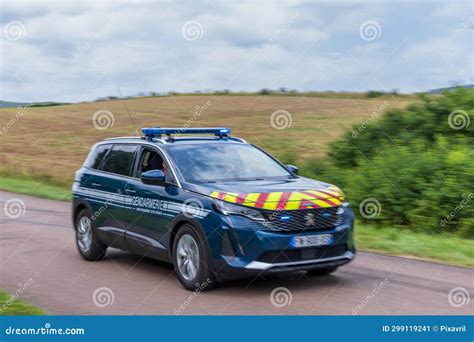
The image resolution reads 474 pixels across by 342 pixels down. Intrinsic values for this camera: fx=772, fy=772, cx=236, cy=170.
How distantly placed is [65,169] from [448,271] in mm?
20290

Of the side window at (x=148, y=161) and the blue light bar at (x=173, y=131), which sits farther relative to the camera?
the blue light bar at (x=173, y=131)

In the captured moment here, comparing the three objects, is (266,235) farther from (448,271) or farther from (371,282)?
(448,271)

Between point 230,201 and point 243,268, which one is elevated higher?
point 230,201

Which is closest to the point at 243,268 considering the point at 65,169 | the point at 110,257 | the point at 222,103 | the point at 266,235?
the point at 266,235

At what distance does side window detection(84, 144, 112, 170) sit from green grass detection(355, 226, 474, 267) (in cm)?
419

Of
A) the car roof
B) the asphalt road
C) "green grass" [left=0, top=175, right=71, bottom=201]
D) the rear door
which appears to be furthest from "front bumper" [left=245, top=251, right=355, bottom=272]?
"green grass" [left=0, top=175, right=71, bottom=201]

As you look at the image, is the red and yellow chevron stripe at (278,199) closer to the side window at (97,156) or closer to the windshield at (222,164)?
the windshield at (222,164)

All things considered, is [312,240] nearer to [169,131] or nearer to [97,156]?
[169,131]

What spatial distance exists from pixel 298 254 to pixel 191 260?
125 cm

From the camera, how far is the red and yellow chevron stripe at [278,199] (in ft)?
27.8

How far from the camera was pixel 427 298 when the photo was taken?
27.1 ft

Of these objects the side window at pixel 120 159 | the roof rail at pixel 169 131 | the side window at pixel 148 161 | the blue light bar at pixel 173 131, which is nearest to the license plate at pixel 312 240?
the side window at pixel 148 161

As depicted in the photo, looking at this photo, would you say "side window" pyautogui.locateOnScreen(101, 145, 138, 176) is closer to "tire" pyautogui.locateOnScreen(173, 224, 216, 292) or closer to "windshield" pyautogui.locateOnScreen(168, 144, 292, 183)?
"windshield" pyautogui.locateOnScreen(168, 144, 292, 183)

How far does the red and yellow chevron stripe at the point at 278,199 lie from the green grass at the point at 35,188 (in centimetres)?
1302
